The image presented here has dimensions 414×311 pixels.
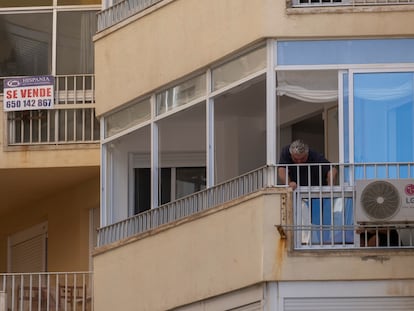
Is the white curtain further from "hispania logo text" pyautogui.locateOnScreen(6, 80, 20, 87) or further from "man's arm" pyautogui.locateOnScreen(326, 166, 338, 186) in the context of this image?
"hispania logo text" pyautogui.locateOnScreen(6, 80, 20, 87)

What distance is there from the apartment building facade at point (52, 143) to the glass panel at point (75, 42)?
1cm

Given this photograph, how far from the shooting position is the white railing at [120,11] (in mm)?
25125

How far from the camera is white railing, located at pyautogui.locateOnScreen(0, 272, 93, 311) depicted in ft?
87.9

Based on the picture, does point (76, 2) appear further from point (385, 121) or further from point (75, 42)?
point (385, 121)

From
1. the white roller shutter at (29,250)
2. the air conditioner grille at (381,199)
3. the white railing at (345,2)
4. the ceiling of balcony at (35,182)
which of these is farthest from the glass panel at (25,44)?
the air conditioner grille at (381,199)

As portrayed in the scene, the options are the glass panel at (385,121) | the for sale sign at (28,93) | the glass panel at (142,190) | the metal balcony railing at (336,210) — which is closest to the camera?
the metal balcony railing at (336,210)

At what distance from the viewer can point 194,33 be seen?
23969 millimetres

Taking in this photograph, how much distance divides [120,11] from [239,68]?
306 centimetres

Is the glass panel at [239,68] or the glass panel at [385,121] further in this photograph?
the glass panel at [239,68]

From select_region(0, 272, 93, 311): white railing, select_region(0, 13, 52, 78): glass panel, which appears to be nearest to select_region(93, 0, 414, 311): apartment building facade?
select_region(0, 272, 93, 311): white railing

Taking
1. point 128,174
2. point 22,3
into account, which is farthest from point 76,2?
point 128,174

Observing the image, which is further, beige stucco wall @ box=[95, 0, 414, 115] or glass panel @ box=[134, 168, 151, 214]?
glass panel @ box=[134, 168, 151, 214]

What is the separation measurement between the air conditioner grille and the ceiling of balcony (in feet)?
21.7

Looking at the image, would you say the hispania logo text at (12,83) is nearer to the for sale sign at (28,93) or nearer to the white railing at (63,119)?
the for sale sign at (28,93)
